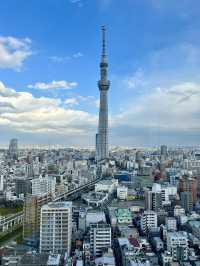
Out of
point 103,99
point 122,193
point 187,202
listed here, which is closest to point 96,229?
point 187,202

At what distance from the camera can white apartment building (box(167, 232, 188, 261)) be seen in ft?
17.3

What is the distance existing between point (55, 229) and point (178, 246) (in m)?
1.70

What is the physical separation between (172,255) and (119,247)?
72cm

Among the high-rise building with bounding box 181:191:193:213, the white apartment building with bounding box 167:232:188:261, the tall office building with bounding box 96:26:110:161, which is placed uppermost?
the tall office building with bounding box 96:26:110:161

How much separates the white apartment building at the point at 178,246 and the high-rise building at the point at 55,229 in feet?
4.62

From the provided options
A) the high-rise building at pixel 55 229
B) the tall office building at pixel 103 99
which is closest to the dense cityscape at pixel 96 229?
the high-rise building at pixel 55 229

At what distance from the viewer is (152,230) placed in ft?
21.7

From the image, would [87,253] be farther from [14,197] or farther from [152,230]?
[14,197]

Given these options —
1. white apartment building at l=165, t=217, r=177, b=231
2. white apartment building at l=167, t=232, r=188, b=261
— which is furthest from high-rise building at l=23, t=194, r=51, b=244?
white apartment building at l=165, t=217, r=177, b=231

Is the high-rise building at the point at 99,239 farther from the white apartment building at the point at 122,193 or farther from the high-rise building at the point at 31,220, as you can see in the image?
the white apartment building at the point at 122,193

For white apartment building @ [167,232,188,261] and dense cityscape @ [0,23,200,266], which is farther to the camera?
white apartment building @ [167,232,188,261]

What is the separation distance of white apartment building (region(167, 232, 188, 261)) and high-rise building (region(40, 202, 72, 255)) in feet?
4.62

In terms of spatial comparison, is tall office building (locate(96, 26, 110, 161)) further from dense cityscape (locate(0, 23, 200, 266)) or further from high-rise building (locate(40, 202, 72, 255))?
high-rise building (locate(40, 202, 72, 255))

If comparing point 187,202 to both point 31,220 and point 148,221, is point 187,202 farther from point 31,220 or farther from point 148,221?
point 31,220
